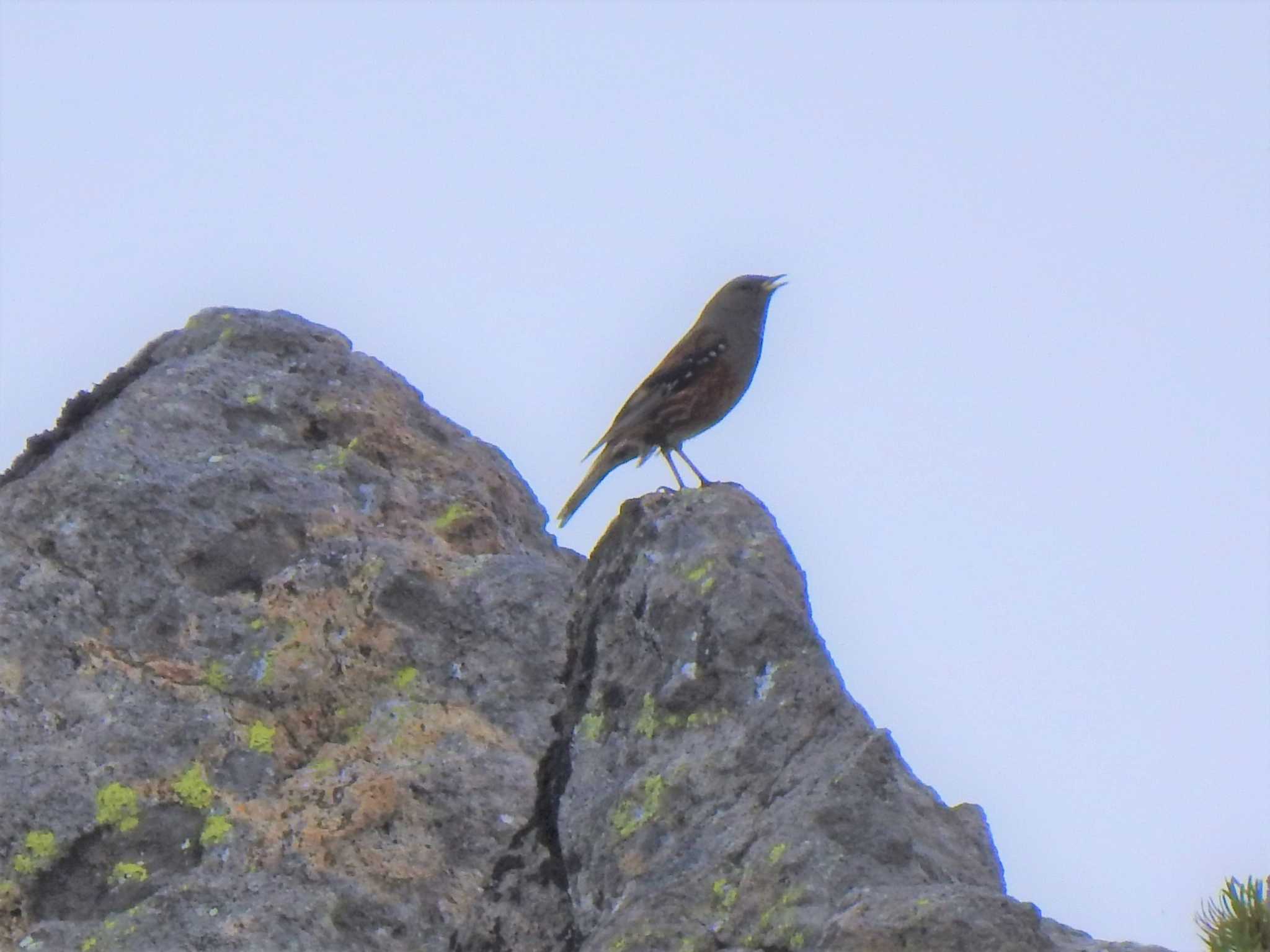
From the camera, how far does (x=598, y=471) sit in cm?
874

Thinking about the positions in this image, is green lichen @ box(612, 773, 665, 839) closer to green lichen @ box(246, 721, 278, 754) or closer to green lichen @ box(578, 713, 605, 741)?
green lichen @ box(578, 713, 605, 741)

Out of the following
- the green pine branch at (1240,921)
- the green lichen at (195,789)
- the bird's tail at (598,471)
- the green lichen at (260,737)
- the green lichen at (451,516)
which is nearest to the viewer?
the green pine branch at (1240,921)

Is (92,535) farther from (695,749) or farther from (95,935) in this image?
(695,749)

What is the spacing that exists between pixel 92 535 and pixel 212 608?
435 millimetres

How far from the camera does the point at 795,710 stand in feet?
15.4

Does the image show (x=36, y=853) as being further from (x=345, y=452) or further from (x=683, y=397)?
(x=683, y=397)

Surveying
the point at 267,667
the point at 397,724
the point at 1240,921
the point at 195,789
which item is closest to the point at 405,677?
the point at 397,724

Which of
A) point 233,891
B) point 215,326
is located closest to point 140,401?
point 215,326

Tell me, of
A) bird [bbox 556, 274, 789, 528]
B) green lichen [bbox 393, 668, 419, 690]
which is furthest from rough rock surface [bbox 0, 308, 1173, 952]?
bird [bbox 556, 274, 789, 528]

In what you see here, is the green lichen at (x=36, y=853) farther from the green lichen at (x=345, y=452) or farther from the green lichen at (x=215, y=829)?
the green lichen at (x=345, y=452)

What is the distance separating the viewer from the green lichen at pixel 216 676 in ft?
18.3

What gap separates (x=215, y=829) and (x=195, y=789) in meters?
0.16

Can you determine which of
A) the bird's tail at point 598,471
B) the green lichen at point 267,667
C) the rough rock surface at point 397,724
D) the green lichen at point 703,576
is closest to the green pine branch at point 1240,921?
the rough rock surface at point 397,724

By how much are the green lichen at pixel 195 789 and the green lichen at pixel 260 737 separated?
18 cm
